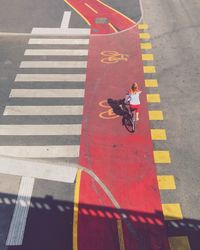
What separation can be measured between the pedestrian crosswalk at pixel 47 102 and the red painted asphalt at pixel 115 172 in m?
0.67

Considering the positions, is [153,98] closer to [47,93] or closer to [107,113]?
[107,113]

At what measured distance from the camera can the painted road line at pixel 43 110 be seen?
53.8 feet

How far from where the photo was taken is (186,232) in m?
11.6

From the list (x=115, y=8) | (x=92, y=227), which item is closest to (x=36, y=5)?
(x=115, y=8)

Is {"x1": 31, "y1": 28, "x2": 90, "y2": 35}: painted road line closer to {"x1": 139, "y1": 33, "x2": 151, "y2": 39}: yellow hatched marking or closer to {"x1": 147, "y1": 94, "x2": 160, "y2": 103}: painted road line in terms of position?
{"x1": 139, "y1": 33, "x2": 151, "y2": 39}: yellow hatched marking

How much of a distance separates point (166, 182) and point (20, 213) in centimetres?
570

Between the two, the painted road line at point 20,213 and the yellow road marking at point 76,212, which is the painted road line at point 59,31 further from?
the painted road line at point 20,213

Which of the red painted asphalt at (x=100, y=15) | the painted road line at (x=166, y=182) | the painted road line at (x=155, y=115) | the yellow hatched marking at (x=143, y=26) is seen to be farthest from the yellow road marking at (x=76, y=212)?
the yellow hatched marking at (x=143, y=26)

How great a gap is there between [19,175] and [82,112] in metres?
4.51

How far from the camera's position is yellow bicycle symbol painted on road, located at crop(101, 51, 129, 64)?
19.8m

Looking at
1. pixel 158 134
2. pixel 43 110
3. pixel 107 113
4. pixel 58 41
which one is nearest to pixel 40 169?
pixel 43 110

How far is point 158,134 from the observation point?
49.9 ft

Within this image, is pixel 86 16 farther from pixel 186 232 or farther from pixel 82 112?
pixel 186 232

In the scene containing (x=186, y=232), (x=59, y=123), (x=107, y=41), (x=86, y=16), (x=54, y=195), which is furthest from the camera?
(x=86, y=16)
